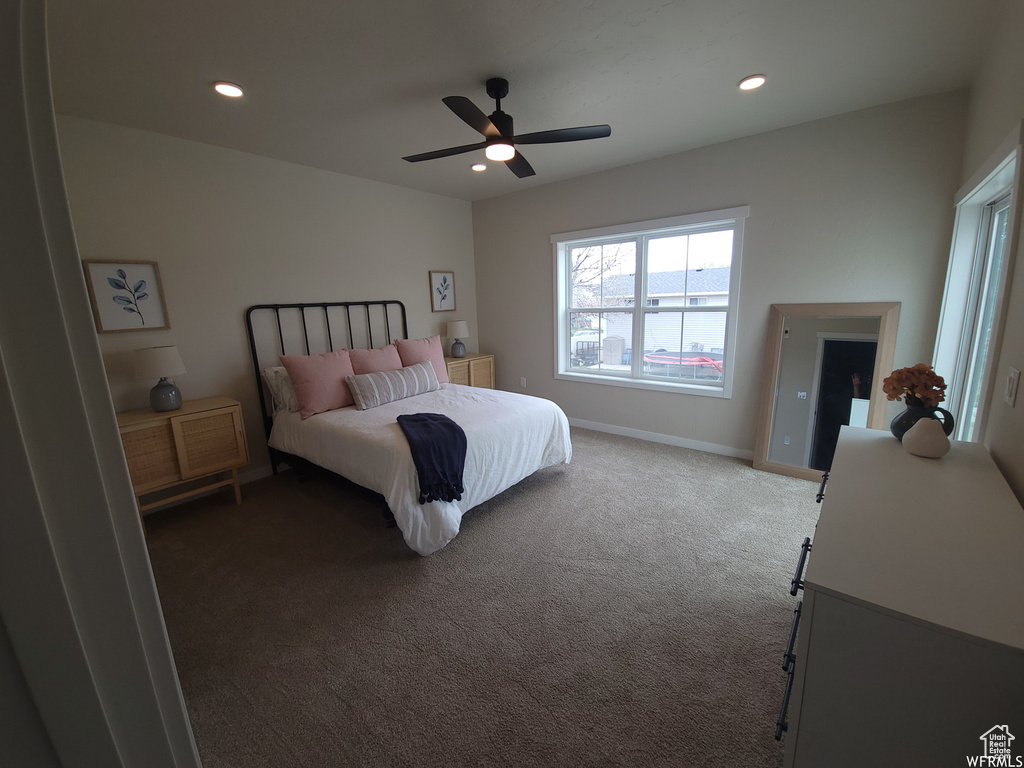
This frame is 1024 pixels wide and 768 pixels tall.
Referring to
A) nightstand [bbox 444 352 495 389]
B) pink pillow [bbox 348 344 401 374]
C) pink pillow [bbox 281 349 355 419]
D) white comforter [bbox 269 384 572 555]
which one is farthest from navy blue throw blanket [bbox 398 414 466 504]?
nightstand [bbox 444 352 495 389]

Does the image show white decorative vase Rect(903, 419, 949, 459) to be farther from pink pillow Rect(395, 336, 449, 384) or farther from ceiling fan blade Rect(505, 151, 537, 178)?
pink pillow Rect(395, 336, 449, 384)

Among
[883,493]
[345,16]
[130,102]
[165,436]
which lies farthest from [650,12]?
[165,436]

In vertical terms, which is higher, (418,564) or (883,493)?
(883,493)

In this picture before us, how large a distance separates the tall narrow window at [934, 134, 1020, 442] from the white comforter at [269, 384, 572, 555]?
2.32 m

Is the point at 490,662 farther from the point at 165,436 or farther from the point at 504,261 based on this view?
the point at 504,261

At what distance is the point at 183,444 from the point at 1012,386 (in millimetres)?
4139

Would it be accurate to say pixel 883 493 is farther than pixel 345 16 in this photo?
No

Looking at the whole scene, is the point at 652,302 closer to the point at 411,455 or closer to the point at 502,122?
the point at 502,122

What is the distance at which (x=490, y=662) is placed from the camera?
1700mm

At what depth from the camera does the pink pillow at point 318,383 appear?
312 centimetres

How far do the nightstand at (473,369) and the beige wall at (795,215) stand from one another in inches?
36.1

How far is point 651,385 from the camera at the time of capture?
4.04 metres

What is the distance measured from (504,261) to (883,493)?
163 inches

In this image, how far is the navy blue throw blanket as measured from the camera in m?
2.31
